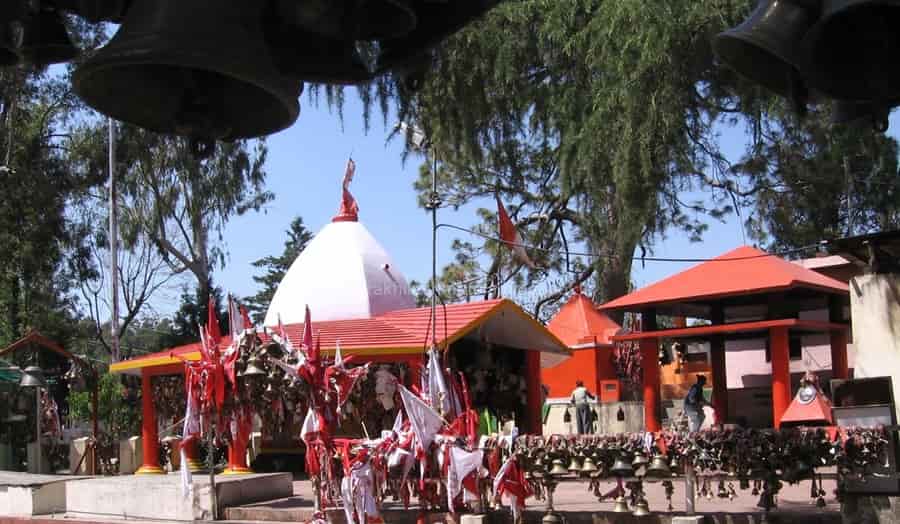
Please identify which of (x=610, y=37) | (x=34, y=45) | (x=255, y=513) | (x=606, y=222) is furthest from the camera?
(x=606, y=222)

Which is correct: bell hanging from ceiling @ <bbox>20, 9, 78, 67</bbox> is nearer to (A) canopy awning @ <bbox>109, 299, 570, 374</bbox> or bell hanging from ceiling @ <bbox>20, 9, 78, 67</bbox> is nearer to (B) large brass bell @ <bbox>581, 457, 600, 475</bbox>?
(B) large brass bell @ <bbox>581, 457, 600, 475</bbox>

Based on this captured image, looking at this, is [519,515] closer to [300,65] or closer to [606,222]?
[300,65]

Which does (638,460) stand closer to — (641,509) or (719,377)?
(641,509)

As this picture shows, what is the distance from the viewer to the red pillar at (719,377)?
21.5 m

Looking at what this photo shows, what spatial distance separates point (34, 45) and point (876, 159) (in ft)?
87.1

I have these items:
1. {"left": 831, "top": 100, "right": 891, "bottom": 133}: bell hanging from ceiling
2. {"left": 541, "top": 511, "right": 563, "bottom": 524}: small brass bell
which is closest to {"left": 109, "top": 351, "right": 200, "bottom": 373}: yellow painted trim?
{"left": 541, "top": 511, "right": 563, "bottom": 524}: small brass bell

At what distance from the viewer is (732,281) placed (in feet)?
62.8

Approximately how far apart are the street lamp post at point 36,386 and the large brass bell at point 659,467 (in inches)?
681

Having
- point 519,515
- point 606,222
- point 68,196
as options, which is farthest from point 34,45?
point 68,196

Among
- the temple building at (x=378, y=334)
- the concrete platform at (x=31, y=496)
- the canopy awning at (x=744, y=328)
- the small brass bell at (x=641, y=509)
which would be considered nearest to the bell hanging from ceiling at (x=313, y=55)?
the small brass bell at (x=641, y=509)

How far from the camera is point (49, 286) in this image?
36.5 metres

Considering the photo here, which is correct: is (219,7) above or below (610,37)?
below

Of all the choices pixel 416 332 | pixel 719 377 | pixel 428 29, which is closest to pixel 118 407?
pixel 416 332

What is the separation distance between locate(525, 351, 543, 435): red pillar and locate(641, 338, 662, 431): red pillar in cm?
220
